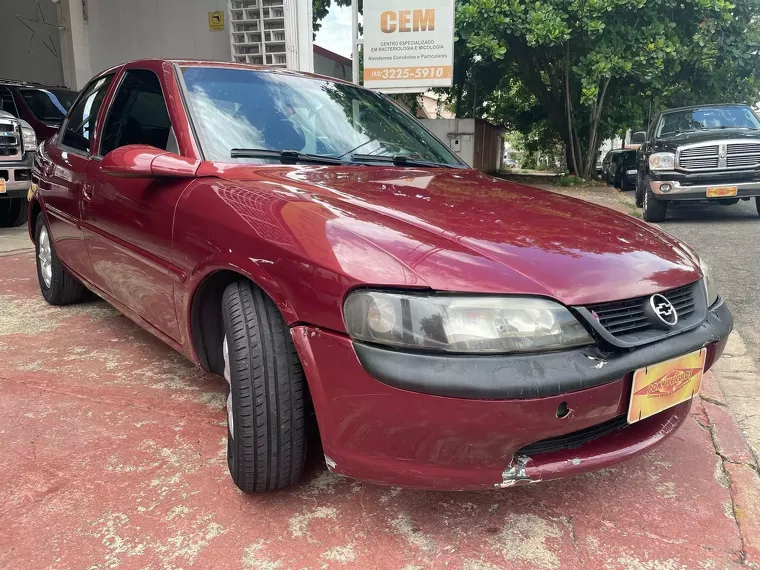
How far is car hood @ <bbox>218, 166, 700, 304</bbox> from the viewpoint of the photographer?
1.54m

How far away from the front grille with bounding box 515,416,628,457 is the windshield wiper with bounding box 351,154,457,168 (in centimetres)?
145

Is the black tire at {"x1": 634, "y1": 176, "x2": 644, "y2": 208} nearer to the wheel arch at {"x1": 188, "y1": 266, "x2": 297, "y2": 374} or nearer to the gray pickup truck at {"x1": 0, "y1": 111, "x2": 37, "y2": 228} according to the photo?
the gray pickup truck at {"x1": 0, "y1": 111, "x2": 37, "y2": 228}

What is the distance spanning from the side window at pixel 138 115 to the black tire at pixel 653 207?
23.2 feet

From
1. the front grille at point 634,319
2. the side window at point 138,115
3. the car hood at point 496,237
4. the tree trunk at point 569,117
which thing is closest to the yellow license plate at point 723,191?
the car hood at point 496,237

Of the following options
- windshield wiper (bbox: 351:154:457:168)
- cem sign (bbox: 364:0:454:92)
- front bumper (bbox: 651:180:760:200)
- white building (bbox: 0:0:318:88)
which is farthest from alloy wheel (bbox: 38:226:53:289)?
cem sign (bbox: 364:0:454:92)

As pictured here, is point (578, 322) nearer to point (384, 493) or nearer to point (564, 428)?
point (564, 428)

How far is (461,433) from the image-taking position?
4.91 feet

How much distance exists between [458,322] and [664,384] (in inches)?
26.7

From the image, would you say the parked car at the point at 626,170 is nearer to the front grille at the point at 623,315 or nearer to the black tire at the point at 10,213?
the black tire at the point at 10,213

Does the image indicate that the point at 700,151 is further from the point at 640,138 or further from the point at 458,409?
the point at 458,409

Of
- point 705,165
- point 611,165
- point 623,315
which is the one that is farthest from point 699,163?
point 611,165

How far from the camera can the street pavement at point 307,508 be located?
5.63 feet

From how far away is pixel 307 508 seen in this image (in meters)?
1.93

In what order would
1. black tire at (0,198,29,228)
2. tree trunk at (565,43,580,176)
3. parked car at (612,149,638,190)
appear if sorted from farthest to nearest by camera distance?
parked car at (612,149,638,190)
tree trunk at (565,43,580,176)
black tire at (0,198,29,228)
